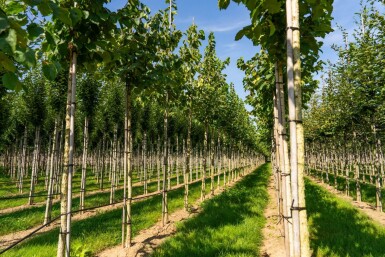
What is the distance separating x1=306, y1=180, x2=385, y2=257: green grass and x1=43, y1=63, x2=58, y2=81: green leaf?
22.8ft

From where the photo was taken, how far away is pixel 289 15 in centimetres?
309

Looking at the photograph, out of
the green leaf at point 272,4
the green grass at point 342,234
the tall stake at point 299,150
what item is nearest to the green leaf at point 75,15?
the green leaf at point 272,4

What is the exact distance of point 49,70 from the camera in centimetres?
198

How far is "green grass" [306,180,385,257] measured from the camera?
22.3ft

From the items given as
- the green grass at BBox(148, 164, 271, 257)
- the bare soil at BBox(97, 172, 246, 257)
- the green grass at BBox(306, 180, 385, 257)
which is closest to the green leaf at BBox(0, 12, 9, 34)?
the green grass at BBox(148, 164, 271, 257)

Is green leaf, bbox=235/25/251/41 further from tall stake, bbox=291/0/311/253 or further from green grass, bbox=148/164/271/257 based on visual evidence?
green grass, bbox=148/164/271/257

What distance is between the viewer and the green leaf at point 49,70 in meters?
1.96

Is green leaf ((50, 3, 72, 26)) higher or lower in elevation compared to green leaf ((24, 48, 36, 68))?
higher

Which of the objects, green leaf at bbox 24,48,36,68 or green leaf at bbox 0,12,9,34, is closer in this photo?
green leaf at bbox 0,12,9,34

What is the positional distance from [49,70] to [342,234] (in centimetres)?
853

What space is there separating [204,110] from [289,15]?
13186 mm

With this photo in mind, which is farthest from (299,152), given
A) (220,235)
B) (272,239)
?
(272,239)

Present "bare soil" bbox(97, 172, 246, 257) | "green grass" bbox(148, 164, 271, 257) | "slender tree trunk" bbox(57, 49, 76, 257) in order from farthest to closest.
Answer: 1. "bare soil" bbox(97, 172, 246, 257)
2. "green grass" bbox(148, 164, 271, 257)
3. "slender tree trunk" bbox(57, 49, 76, 257)

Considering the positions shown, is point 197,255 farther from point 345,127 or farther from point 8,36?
point 345,127
